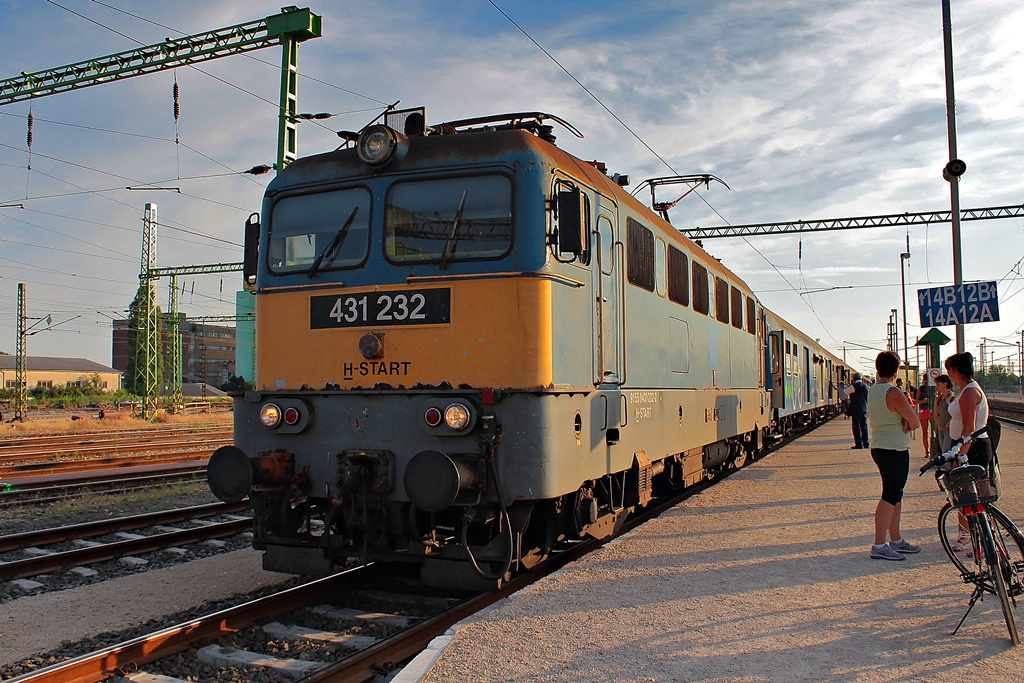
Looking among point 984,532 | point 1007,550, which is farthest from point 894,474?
point 984,532

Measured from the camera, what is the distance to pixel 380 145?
6.25 metres

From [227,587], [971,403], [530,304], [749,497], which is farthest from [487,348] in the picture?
[749,497]

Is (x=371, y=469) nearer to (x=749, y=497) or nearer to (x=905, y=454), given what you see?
(x=905, y=454)

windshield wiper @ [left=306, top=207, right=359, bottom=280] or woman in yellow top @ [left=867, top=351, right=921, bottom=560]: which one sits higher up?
windshield wiper @ [left=306, top=207, right=359, bottom=280]

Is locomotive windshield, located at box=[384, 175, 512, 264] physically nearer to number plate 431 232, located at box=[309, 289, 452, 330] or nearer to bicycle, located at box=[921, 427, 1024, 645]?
number plate 431 232, located at box=[309, 289, 452, 330]

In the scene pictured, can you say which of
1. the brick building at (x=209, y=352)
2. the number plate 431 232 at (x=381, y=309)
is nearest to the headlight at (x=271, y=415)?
the number plate 431 232 at (x=381, y=309)

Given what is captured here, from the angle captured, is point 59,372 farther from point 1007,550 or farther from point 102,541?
point 1007,550

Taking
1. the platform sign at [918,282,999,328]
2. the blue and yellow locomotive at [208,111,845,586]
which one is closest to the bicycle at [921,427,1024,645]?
the blue and yellow locomotive at [208,111,845,586]

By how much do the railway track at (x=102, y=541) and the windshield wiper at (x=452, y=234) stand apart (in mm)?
4563

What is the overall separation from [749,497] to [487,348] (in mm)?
6224

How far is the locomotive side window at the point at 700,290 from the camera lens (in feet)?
33.4

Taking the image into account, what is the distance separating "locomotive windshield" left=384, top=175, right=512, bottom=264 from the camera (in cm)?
591

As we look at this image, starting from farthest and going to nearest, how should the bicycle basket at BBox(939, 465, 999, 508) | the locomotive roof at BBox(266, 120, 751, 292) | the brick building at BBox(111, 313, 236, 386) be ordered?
1. the brick building at BBox(111, 313, 236, 386)
2. the locomotive roof at BBox(266, 120, 751, 292)
3. the bicycle basket at BBox(939, 465, 999, 508)

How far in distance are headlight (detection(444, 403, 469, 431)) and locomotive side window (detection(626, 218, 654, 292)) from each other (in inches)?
100
